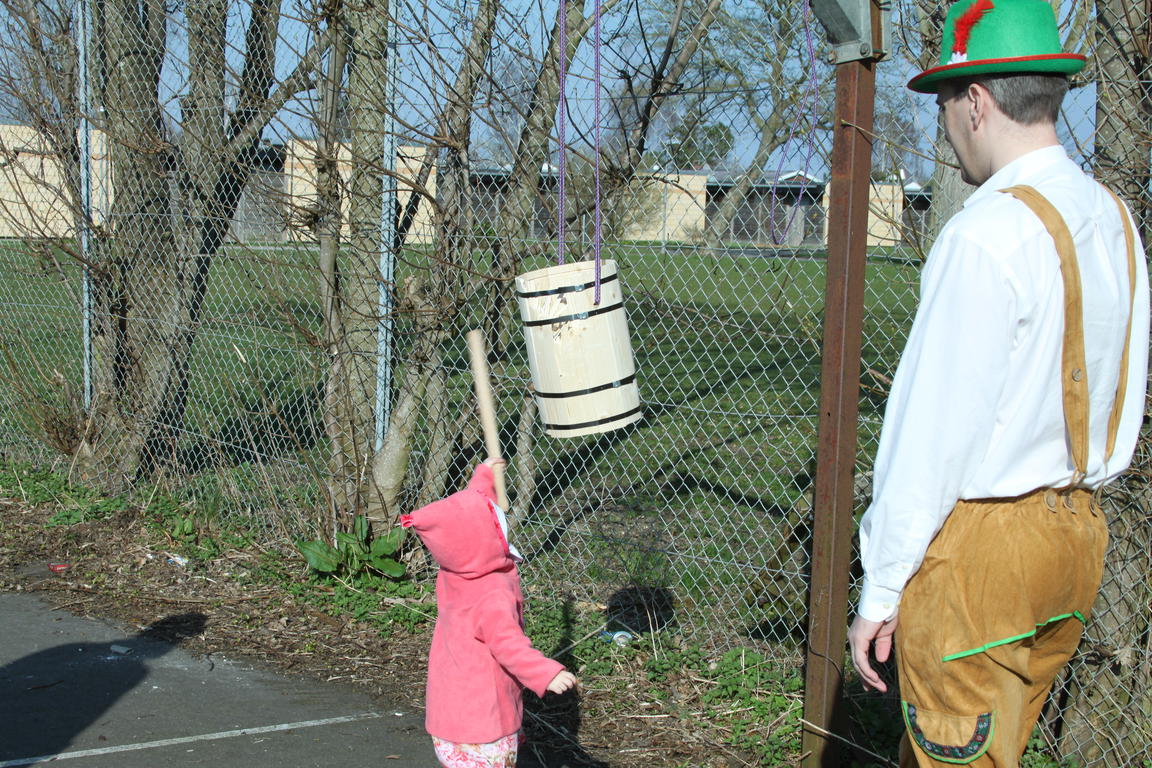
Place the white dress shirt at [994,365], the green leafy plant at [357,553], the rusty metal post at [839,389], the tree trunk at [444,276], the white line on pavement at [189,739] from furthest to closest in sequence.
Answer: the green leafy plant at [357,553] < the tree trunk at [444,276] < the white line on pavement at [189,739] < the rusty metal post at [839,389] < the white dress shirt at [994,365]

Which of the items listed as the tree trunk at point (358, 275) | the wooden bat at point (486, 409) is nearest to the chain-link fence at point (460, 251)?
the tree trunk at point (358, 275)

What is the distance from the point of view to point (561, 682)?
8.70 feet

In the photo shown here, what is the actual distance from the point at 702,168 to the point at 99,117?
4.40 metres

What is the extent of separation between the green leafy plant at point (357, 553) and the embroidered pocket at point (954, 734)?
340 centimetres

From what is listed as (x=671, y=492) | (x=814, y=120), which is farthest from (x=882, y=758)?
(x=671, y=492)

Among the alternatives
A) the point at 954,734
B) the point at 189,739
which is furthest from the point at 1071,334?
the point at 189,739

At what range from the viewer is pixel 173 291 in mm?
6387

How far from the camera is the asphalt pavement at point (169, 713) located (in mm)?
3662

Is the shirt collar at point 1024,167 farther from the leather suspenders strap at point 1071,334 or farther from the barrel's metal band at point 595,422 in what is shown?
the barrel's metal band at point 595,422

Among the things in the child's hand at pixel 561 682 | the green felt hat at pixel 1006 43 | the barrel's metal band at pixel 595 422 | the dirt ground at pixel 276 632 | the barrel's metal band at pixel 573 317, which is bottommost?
the dirt ground at pixel 276 632

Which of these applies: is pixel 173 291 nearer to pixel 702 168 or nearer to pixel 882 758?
pixel 702 168

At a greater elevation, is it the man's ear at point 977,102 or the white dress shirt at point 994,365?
the man's ear at point 977,102

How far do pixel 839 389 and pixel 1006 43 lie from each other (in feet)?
4.56

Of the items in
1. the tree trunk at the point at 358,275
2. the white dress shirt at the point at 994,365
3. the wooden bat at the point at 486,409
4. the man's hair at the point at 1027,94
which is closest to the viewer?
the white dress shirt at the point at 994,365
